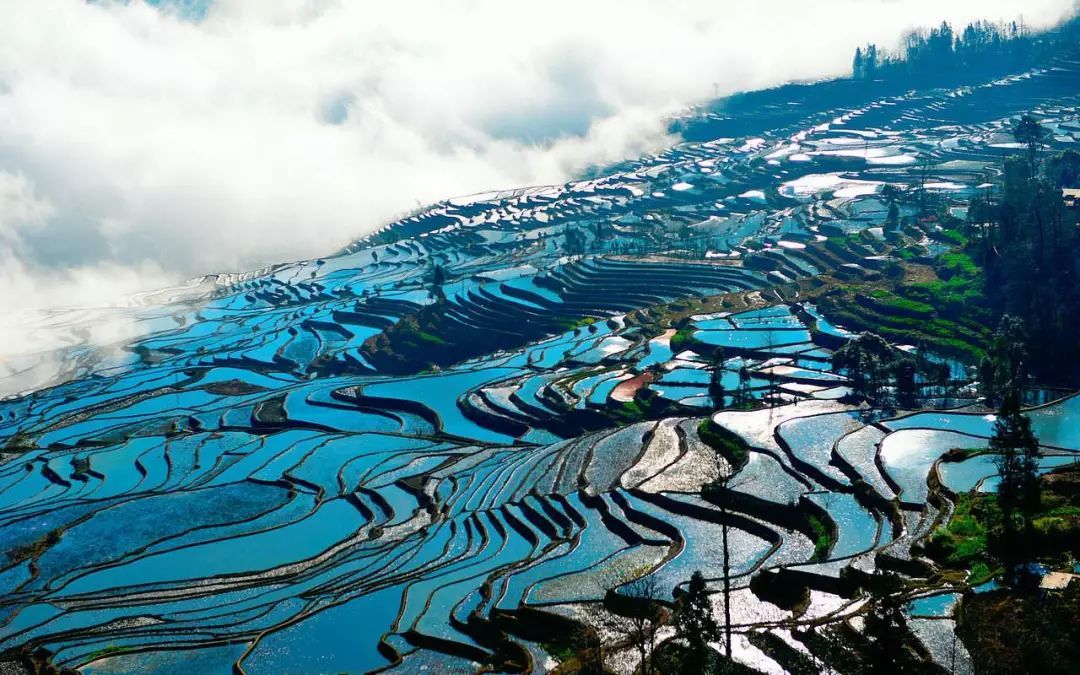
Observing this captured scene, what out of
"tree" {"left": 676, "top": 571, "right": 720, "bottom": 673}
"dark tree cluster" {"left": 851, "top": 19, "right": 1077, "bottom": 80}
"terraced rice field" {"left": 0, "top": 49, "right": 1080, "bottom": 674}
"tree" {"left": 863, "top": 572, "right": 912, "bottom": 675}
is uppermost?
"dark tree cluster" {"left": 851, "top": 19, "right": 1077, "bottom": 80}

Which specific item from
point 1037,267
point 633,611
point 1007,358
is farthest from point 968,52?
point 633,611

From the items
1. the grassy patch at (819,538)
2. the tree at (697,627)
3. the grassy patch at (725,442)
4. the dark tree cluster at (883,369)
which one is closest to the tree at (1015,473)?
the grassy patch at (819,538)

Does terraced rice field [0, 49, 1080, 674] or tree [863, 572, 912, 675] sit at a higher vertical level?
tree [863, 572, 912, 675]

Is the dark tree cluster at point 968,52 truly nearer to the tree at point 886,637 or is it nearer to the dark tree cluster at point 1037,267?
the dark tree cluster at point 1037,267

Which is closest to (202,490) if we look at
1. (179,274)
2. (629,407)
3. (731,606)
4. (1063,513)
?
(629,407)

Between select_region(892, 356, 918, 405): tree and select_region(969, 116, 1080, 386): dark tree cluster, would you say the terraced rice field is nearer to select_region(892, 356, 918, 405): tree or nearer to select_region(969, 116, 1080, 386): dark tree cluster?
select_region(892, 356, 918, 405): tree

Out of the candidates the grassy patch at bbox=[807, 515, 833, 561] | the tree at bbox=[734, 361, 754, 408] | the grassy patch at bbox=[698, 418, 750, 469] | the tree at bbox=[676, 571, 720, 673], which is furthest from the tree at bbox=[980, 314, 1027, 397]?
the tree at bbox=[676, 571, 720, 673]

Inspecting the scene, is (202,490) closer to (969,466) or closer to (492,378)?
(492,378)
